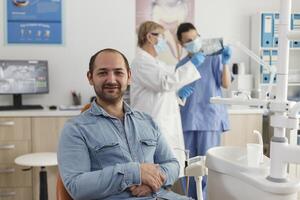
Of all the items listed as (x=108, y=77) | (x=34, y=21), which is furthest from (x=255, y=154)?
(x=34, y=21)

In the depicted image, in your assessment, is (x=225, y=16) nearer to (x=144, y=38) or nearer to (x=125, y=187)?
(x=144, y=38)

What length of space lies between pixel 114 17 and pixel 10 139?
138cm

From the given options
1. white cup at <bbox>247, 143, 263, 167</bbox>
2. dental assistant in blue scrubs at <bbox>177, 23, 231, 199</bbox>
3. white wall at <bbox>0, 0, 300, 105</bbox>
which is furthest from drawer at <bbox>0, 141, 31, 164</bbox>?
white cup at <bbox>247, 143, 263, 167</bbox>

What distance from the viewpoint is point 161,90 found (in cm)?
248

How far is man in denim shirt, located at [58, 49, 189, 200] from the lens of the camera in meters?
1.41

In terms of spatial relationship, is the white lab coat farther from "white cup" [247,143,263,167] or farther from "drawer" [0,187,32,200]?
"drawer" [0,187,32,200]

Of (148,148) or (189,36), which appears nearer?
(148,148)

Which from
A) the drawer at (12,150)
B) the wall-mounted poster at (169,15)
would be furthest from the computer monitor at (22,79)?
the wall-mounted poster at (169,15)

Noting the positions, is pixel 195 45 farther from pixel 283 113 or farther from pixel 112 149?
pixel 283 113

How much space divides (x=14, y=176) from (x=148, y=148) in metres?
1.87

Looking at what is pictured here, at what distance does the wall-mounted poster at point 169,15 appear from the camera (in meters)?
3.57

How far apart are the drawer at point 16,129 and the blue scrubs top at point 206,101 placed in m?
1.24

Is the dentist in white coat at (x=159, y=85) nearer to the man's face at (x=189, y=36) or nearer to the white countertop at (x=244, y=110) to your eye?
the man's face at (x=189, y=36)

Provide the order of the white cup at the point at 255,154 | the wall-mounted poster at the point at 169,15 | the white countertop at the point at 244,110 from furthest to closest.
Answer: the wall-mounted poster at the point at 169,15
the white countertop at the point at 244,110
the white cup at the point at 255,154
